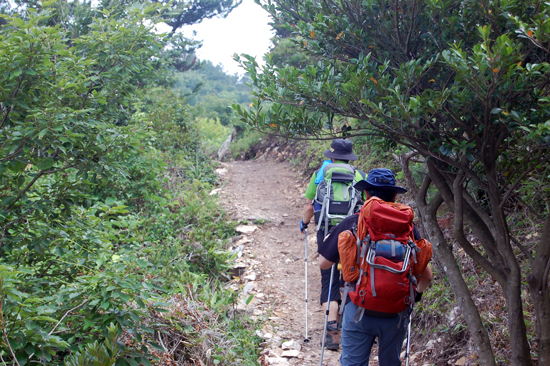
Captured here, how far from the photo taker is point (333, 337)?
439cm

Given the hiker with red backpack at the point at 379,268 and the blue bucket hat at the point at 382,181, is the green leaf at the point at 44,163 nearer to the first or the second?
the hiker with red backpack at the point at 379,268

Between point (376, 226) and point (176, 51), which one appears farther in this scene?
point (176, 51)

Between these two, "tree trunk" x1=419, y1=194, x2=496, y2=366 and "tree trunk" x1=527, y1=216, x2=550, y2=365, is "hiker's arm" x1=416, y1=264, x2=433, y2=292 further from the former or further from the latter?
"tree trunk" x1=527, y1=216, x2=550, y2=365

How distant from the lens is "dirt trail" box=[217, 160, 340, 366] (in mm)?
4629

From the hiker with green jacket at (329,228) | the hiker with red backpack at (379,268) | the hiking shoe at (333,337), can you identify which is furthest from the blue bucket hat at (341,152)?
the hiking shoe at (333,337)

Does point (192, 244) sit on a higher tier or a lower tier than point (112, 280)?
lower

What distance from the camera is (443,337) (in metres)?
3.98

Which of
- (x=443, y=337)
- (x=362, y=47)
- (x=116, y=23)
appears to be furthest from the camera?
(x=443, y=337)

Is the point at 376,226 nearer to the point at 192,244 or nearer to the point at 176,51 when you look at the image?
the point at 192,244

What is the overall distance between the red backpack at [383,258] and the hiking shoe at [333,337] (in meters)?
1.91

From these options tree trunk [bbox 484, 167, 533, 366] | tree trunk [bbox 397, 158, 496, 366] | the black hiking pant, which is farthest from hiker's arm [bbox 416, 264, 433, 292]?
the black hiking pant

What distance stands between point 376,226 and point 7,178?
2797mm

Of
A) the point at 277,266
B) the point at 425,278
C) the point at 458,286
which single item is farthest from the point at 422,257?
the point at 277,266

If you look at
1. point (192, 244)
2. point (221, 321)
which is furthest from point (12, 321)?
point (192, 244)
